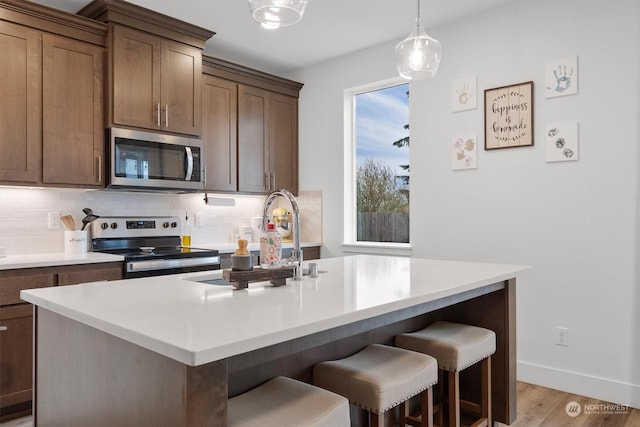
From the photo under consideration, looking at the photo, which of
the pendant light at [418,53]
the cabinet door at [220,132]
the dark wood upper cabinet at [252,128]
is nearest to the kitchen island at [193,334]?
the pendant light at [418,53]

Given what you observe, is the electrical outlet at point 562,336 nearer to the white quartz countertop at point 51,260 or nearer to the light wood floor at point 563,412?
the light wood floor at point 563,412

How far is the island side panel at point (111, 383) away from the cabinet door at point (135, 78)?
1.93m

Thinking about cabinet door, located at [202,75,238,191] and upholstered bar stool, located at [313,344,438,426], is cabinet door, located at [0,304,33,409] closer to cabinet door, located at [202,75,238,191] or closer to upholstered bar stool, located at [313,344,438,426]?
cabinet door, located at [202,75,238,191]

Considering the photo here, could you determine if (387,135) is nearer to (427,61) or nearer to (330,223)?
(330,223)

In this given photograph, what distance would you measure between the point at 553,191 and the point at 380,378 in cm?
214

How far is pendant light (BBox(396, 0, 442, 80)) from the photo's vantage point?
2.25 metres

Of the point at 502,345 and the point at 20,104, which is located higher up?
the point at 20,104

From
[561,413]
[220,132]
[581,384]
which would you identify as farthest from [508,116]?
[220,132]

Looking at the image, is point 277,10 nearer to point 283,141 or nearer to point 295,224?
point 295,224

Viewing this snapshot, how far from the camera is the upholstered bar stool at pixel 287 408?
124 centimetres

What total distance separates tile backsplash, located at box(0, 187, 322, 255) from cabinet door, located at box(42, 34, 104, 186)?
32cm

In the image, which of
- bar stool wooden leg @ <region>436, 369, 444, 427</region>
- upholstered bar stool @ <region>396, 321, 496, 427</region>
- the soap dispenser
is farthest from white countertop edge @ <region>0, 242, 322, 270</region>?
bar stool wooden leg @ <region>436, 369, 444, 427</region>

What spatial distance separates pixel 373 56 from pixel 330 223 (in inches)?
62.0

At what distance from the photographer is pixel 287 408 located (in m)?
1.31
